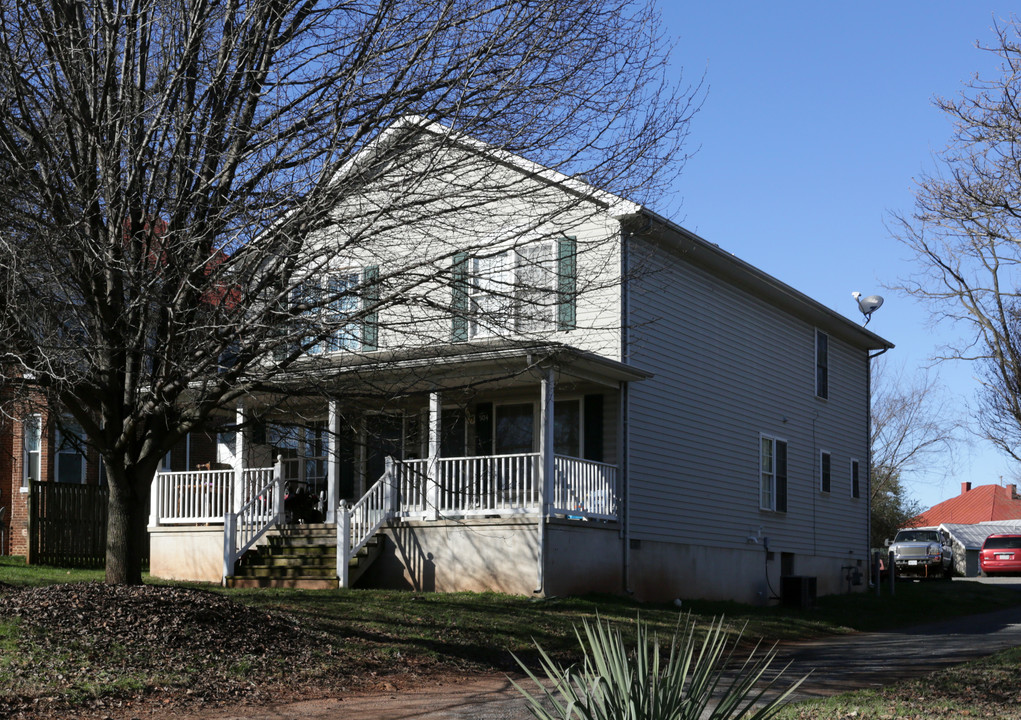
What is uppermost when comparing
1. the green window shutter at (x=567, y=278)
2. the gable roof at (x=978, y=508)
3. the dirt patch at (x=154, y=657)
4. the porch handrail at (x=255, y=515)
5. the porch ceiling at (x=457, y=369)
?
the green window shutter at (x=567, y=278)

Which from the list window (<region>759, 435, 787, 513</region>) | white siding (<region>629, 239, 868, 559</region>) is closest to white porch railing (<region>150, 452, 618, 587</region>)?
white siding (<region>629, 239, 868, 559</region>)

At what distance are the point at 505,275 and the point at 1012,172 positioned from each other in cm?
671

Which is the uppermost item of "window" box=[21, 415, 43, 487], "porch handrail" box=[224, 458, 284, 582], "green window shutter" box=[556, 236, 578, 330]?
"green window shutter" box=[556, 236, 578, 330]

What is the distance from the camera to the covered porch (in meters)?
17.1

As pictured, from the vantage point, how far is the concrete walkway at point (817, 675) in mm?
9289

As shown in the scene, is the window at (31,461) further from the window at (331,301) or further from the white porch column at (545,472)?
the window at (331,301)

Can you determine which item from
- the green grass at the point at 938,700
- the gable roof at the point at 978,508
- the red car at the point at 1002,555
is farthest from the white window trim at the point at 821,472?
the gable roof at the point at 978,508

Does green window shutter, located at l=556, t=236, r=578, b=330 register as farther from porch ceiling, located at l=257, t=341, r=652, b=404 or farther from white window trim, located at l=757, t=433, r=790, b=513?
white window trim, located at l=757, t=433, r=790, b=513

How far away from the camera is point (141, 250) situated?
10734 millimetres

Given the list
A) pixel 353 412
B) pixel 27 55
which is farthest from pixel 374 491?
pixel 27 55

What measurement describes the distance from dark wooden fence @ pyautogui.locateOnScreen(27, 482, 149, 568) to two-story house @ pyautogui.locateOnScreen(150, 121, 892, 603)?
5.92 ft

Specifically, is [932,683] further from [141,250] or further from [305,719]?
[141,250]

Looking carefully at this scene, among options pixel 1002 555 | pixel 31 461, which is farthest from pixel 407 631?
pixel 1002 555

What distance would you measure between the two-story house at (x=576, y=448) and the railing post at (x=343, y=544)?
1.5 inches
